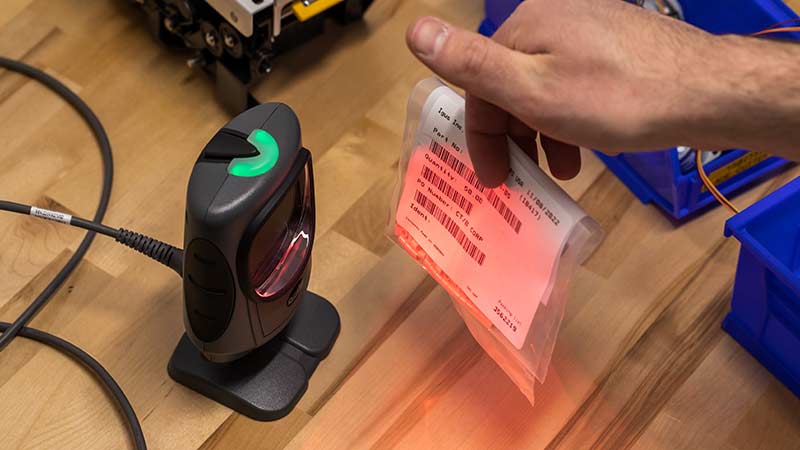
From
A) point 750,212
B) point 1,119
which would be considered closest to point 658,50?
point 750,212

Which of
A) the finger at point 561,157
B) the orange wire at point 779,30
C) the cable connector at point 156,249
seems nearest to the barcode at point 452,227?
the finger at point 561,157

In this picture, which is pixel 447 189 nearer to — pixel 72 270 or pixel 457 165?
pixel 457 165

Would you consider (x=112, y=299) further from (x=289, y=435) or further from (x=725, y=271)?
(x=725, y=271)

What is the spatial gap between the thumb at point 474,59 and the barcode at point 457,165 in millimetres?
95

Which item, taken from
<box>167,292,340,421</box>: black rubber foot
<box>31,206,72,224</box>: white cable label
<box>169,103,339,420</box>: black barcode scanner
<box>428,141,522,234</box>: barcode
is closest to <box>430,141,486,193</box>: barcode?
<box>428,141,522,234</box>: barcode

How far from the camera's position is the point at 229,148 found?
0.78m

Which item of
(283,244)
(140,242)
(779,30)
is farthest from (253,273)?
(779,30)

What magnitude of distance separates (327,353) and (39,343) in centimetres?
26

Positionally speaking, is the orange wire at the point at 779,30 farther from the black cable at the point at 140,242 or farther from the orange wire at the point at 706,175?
the black cable at the point at 140,242

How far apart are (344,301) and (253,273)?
21cm

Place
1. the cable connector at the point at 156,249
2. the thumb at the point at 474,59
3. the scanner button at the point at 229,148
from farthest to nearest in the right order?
the cable connector at the point at 156,249
the scanner button at the point at 229,148
the thumb at the point at 474,59

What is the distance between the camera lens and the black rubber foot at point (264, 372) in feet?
3.04

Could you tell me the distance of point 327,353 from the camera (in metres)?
0.98

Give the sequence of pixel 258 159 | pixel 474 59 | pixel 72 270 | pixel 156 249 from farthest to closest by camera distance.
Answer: pixel 72 270 → pixel 156 249 → pixel 258 159 → pixel 474 59
